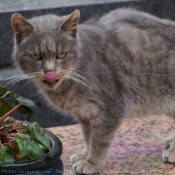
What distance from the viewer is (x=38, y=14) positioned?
410 cm

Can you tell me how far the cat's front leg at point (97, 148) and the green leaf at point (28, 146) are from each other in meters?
0.51

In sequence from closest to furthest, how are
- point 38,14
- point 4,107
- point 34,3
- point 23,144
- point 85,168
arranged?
1. point 23,144
2. point 4,107
3. point 85,168
4. point 38,14
5. point 34,3

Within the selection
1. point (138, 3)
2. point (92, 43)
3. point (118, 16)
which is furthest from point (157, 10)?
point (92, 43)

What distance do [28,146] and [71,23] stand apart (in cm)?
70

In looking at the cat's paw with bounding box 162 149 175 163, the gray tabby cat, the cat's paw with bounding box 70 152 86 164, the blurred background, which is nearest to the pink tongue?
the gray tabby cat

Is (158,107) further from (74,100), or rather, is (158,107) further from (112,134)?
(74,100)

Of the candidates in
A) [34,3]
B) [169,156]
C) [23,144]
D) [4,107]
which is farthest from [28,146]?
[34,3]

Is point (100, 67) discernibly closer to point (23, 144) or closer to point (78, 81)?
point (78, 81)

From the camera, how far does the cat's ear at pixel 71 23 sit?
8.00ft

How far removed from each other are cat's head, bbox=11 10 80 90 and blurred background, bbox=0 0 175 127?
4.32 feet

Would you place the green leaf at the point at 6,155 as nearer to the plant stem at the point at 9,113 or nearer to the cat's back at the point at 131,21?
the plant stem at the point at 9,113

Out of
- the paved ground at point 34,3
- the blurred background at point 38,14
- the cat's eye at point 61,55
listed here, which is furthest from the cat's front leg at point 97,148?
the paved ground at point 34,3

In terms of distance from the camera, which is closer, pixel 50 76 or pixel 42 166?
pixel 42 166

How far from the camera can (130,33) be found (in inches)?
111
